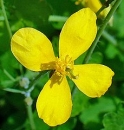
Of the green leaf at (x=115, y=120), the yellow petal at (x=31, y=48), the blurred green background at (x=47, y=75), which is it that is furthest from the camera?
the blurred green background at (x=47, y=75)

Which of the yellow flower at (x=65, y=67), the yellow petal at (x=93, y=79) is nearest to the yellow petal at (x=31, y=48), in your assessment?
the yellow flower at (x=65, y=67)

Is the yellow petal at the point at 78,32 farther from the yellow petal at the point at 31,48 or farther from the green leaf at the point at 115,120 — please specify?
the green leaf at the point at 115,120

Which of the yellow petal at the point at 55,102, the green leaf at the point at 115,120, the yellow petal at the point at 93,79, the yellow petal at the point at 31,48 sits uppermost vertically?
the yellow petal at the point at 31,48

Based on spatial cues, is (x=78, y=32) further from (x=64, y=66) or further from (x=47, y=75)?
(x=47, y=75)

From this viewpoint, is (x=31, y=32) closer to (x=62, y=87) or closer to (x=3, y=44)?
(x=62, y=87)

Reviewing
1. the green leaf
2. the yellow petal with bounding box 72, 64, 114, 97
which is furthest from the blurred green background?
the yellow petal with bounding box 72, 64, 114, 97

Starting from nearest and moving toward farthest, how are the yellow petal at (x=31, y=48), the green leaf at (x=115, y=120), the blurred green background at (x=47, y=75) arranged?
1. the yellow petal at (x=31, y=48)
2. the green leaf at (x=115, y=120)
3. the blurred green background at (x=47, y=75)
